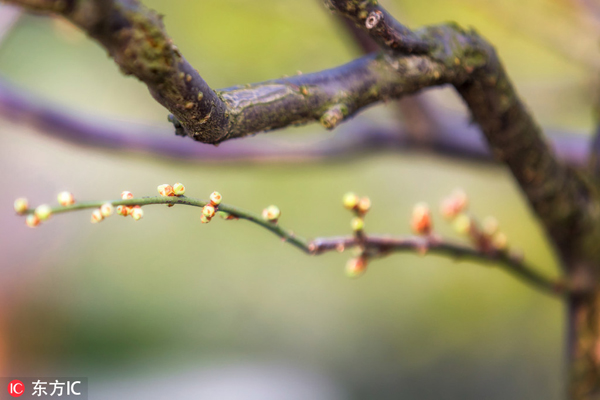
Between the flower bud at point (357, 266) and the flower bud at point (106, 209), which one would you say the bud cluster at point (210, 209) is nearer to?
the flower bud at point (106, 209)

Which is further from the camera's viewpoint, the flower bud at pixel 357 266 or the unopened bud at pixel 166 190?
the flower bud at pixel 357 266

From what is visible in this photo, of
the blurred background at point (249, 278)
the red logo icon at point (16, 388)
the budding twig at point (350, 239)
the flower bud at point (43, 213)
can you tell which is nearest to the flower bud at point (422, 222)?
the budding twig at point (350, 239)

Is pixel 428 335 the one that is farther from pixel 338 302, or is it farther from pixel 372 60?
pixel 372 60

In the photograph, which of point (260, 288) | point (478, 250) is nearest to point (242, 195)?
point (260, 288)

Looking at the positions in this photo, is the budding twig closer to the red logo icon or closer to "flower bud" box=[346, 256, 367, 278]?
"flower bud" box=[346, 256, 367, 278]

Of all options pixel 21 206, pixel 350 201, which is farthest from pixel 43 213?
pixel 350 201

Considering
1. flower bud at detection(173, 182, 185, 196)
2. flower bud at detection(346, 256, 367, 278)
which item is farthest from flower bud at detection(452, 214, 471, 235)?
flower bud at detection(173, 182, 185, 196)

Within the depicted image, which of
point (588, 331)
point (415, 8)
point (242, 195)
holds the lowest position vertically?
point (588, 331)
